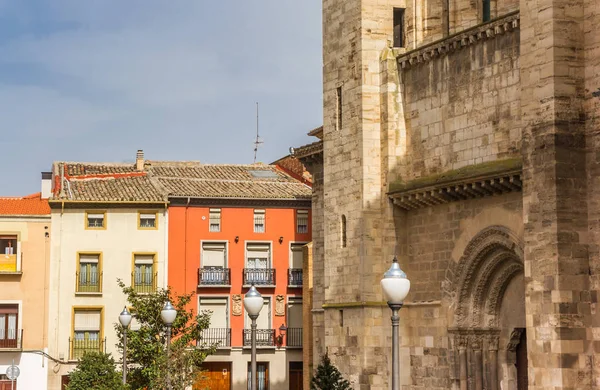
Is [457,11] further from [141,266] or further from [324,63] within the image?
[141,266]

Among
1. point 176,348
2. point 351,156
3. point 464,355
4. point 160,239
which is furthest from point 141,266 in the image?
point 464,355

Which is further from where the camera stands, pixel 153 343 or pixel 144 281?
pixel 144 281

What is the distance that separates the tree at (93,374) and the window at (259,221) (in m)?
11.4

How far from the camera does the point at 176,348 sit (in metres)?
33.4

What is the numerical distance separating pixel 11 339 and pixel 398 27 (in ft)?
76.9

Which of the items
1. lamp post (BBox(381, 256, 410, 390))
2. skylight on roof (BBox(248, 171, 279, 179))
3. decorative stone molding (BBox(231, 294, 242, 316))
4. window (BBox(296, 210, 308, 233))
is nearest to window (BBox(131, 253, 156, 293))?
decorative stone molding (BBox(231, 294, 242, 316))

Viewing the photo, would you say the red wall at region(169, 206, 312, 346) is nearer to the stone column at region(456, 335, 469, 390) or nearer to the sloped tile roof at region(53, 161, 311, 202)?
the sloped tile roof at region(53, 161, 311, 202)

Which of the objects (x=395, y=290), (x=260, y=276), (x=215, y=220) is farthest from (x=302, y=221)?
(x=395, y=290)

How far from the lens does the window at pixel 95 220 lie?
1941 inches

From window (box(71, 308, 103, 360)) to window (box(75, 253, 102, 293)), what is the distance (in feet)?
2.61

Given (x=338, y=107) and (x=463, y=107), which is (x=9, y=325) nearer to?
→ (x=338, y=107)

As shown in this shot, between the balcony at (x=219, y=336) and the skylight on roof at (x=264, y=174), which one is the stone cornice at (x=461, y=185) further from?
the skylight on roof at (x=264, y=174)

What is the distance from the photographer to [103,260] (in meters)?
49.1

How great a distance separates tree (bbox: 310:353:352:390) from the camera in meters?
29.1
